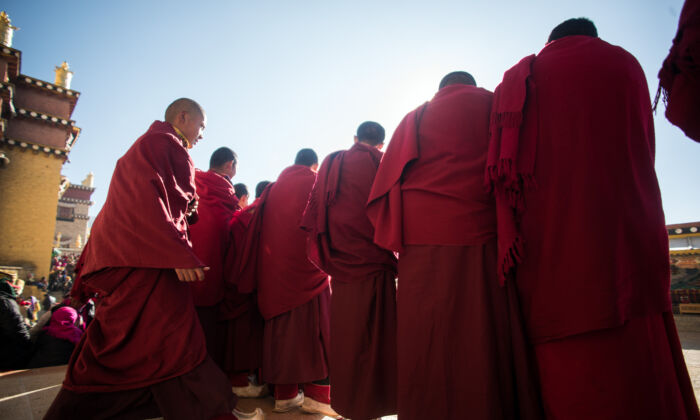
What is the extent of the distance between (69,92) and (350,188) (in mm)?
19846

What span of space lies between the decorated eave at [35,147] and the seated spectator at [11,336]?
1396cm

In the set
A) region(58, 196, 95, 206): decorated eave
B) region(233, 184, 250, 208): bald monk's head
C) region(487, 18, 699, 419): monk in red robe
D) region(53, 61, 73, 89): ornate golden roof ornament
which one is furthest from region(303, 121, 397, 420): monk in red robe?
region(58, 196, 95, 206): decorated eave

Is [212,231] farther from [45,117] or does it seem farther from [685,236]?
[45,117]

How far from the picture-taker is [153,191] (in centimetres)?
190

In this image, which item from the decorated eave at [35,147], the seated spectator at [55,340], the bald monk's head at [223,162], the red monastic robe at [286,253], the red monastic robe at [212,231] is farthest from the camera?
the decorated eave at [35,147]

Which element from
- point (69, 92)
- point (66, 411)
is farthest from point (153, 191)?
point (69, 92)

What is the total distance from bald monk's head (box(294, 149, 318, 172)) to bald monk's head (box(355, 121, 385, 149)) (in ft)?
2.74

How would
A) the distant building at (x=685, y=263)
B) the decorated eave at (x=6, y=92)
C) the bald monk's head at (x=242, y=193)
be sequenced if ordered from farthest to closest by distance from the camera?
the decorated eave at (x=6, y=92)
the distant building at (x=685, y=263)
the bald monk's head at (x=242, y=193)

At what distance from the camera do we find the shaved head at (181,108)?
2451 millimetres

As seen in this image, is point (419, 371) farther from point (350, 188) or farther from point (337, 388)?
point (350, 188)

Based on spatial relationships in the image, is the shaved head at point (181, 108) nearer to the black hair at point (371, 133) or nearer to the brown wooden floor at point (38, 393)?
the black hair at point (371, 133)

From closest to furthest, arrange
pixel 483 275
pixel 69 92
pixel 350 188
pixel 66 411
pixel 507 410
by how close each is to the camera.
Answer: pixel 507 410, pixel 483 275, pixel 66 411, pixel 350 188, pixel 69 92

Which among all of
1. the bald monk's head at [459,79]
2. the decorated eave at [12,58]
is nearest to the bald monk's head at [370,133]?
the bald monk's head at [459,79]

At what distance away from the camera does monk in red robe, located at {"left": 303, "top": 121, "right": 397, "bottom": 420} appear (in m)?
2.00
